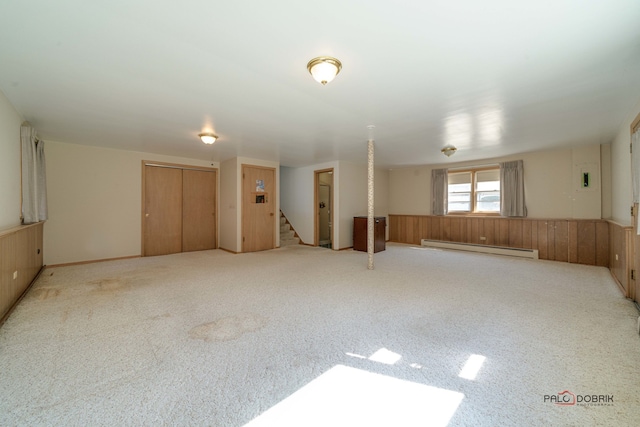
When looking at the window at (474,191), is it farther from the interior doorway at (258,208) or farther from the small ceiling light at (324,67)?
the small ceiling light at (324,67)

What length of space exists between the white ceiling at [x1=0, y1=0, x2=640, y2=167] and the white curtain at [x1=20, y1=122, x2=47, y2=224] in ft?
0.94

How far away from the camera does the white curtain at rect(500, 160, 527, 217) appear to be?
20.5 feet

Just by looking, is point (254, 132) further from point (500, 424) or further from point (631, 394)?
point (631, 394)

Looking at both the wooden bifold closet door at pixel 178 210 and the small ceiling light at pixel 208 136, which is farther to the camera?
the wooden bifold closet door at pixel 178 210

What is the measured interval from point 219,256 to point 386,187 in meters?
5.63

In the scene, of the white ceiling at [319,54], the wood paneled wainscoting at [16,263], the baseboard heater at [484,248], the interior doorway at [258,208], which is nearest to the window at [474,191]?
the baseboard heater at [484,248]

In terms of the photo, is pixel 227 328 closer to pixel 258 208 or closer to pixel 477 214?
Answer: pixel 258 208

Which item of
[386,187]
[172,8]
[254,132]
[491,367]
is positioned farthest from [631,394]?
[386,187]

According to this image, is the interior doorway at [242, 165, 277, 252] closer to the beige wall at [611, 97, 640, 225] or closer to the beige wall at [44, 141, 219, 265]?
the beige wall at [44, 141, 219, 265]

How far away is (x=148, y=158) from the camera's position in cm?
601

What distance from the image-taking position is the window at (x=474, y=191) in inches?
272

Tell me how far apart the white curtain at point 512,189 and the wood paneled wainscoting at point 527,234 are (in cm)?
23

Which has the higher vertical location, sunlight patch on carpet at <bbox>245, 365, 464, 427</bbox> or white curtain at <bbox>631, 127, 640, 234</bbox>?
white curtain at <bbox>631, 127, 640, 234</bbox>

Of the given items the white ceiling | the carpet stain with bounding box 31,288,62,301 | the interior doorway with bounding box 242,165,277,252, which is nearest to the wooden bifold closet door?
the interior doorway with bounding box 242,165,277,252
